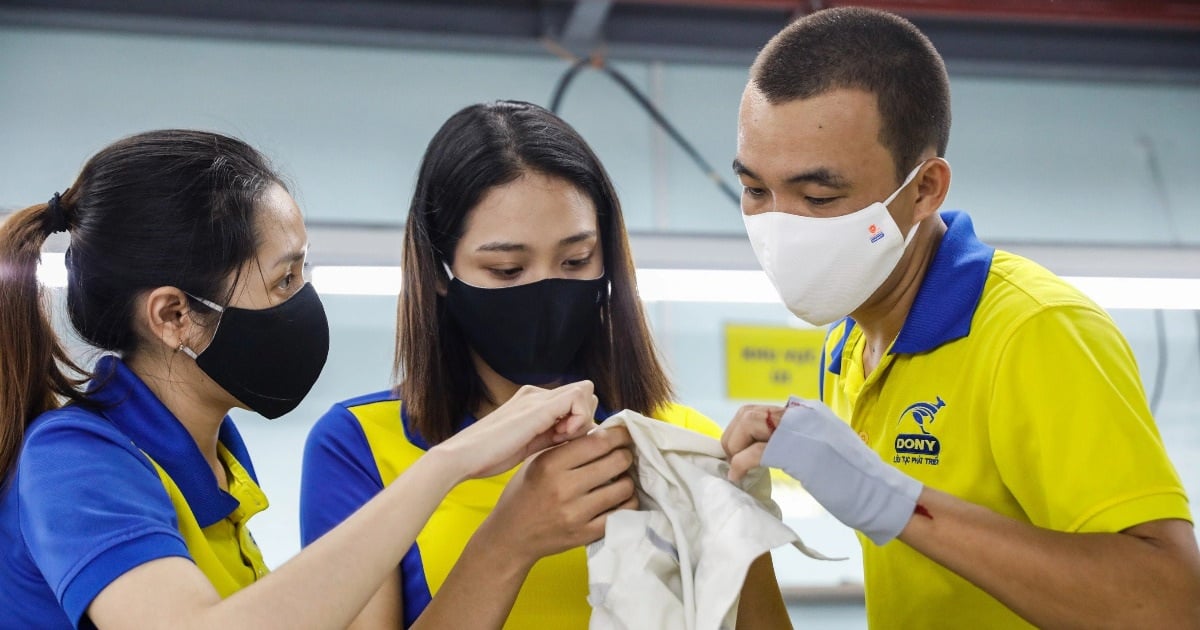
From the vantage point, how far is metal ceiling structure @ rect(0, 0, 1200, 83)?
11.8ft

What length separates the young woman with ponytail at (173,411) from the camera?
134cm

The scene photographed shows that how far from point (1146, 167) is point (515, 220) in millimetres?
3200

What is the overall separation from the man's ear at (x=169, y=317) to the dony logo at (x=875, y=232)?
1010 millimetres

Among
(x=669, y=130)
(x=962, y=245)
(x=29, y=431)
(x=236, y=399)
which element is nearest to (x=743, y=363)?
(x=669, y=130)

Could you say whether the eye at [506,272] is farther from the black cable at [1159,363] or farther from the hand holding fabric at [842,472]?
the black cable at [1159,363]

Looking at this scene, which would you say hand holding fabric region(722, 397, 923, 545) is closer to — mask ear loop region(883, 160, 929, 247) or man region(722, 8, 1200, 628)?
man region(722, 8, 1200, 628)

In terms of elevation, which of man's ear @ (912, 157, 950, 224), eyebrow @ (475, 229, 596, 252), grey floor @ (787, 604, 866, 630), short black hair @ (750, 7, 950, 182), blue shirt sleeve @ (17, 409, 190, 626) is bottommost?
grey floor @ (787, 604, 866, 630)

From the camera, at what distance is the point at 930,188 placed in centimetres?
177

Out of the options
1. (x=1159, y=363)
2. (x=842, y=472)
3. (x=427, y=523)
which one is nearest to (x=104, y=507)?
(x=427, y=523)

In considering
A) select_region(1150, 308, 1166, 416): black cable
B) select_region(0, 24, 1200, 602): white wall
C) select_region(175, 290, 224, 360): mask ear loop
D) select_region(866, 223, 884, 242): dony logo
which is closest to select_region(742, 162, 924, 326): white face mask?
select_region(866, 223, 884, 242): dony logo

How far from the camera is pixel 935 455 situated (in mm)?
1750

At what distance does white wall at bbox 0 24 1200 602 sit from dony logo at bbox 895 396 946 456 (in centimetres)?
194

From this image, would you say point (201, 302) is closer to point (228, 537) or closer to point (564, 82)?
point (228, 537)

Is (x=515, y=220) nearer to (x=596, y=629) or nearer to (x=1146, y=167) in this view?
(x=596, y=629)
